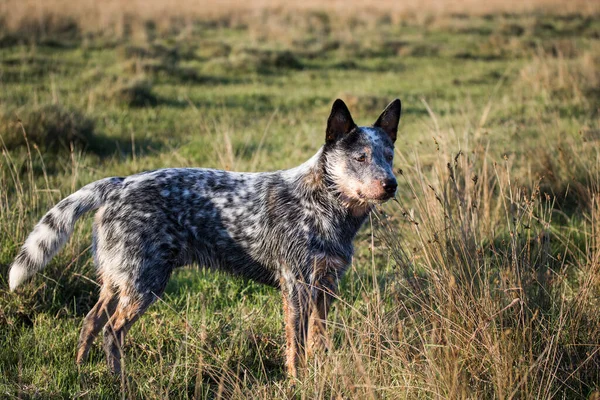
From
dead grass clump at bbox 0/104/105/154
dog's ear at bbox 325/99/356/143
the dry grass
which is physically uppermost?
the dry grass

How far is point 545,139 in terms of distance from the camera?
24.5 feet

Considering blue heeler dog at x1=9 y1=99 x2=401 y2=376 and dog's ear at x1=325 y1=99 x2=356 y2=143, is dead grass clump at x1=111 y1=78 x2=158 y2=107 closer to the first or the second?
blue heeler dog at x1=9 y1=99 x2=401 y2=376

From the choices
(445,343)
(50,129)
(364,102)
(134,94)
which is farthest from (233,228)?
(364,102)

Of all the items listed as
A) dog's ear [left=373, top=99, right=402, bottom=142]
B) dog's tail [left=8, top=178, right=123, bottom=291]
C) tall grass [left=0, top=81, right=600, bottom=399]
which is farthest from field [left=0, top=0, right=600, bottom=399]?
dog's tail [left=8, top=178, right=123, bottom=291]

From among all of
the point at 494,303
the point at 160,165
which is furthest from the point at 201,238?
the point at 160,165

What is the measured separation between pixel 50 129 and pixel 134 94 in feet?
9.63

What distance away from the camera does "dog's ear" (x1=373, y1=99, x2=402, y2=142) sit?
4145 mm

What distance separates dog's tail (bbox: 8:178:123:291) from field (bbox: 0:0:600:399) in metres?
0.56

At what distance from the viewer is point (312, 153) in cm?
855

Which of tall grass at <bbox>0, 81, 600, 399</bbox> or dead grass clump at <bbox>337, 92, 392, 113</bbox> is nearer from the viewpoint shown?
tall grass at <bbox>0, 81, 600, 399</bbox>

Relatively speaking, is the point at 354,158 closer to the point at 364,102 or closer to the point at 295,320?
the point at 295,320

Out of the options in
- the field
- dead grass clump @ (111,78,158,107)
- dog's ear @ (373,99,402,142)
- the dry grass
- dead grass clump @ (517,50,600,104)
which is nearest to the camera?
the field

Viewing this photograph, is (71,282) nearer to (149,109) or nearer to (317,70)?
(149,109)

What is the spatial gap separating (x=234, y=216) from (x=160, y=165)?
3814 millimetres
